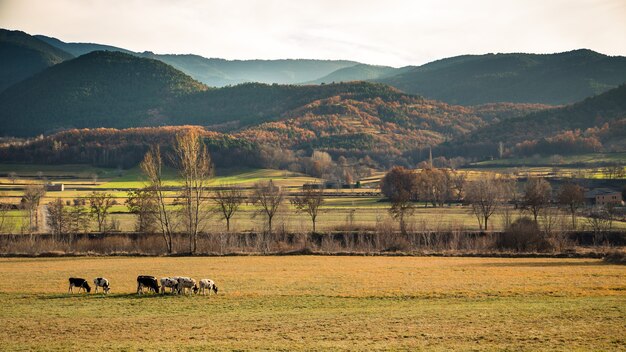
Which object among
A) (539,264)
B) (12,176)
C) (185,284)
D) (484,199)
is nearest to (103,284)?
→ (185,284)

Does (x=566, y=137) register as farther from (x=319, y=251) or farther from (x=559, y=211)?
(x=319, y=251)

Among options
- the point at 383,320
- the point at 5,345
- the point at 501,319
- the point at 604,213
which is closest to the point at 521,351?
the point at 501,319

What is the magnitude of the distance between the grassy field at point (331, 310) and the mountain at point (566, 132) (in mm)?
126149

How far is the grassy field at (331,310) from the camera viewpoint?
64.2 ft

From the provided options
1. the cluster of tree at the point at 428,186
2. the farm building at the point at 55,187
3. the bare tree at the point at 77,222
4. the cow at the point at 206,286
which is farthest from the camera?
the farm building at the point at 55,187

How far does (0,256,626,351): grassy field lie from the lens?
64.2 ft

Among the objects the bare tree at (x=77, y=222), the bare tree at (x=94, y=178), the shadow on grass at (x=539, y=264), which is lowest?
the shadow on grass at (x=539, y=264)

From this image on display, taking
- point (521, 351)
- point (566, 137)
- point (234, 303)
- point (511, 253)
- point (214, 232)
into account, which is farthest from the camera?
point (566, 137)

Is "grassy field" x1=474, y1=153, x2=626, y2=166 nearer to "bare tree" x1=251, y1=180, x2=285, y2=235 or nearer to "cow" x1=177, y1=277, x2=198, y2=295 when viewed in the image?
"bare tree" x1=251, y1=180, x2=285, y2=235

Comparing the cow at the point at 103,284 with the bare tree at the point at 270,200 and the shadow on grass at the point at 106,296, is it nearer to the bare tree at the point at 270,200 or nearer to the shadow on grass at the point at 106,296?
the shadow on grass at the point at 106,296

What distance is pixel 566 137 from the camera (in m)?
162

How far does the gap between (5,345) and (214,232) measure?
4542 cm

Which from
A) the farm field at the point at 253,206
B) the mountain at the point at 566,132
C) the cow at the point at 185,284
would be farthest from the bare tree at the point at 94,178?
the mountain at the point at 566,132

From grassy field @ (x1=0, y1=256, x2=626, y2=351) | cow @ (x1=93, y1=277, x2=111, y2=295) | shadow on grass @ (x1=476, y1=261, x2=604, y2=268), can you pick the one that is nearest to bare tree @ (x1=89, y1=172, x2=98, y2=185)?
grassy field @ (x1=0, y1=256, x2=626, y2=351)
